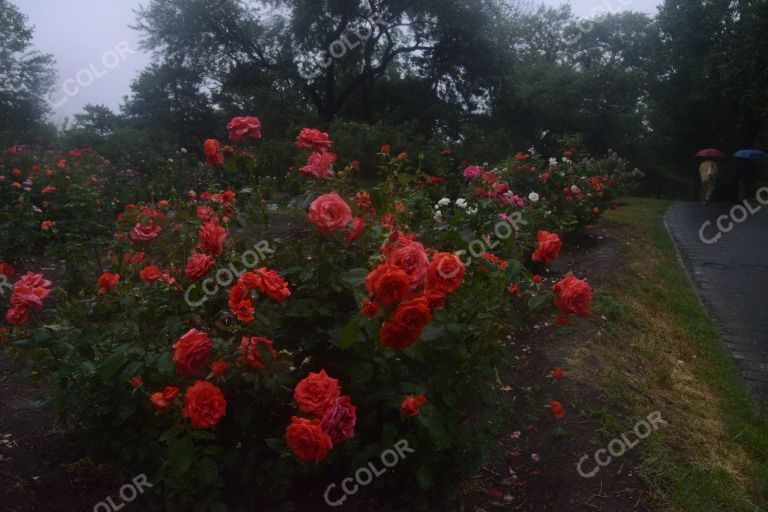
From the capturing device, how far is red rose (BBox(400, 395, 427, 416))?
174cm

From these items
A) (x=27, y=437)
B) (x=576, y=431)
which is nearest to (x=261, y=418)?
(x=27, y=437)

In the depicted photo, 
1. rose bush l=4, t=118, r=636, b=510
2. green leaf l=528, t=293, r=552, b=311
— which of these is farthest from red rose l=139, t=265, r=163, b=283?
green leaf l=528, t=293, r=552, b=311

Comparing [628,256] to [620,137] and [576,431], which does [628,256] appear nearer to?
[576,431]

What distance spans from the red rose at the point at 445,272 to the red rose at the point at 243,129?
3.41ft

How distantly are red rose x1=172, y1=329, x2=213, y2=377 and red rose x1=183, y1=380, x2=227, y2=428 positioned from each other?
59 mm

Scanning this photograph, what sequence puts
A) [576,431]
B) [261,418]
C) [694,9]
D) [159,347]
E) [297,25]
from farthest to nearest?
[694,9] → [297,25] → [576,431] → [261,418] → [159,347]

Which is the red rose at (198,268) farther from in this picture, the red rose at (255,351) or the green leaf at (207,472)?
the green leaf at (207,472)

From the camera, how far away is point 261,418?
2.09 metres

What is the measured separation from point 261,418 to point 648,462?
1.74 metres

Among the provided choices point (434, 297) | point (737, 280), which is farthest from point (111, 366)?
point (737, 280)

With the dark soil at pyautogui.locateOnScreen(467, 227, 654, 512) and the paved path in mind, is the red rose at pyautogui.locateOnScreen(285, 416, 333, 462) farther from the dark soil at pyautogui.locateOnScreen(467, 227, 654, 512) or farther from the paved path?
the paved path

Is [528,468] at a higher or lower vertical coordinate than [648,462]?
higher

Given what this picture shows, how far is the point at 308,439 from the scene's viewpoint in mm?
1567

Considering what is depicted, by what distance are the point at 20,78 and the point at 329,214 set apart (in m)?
22.5
